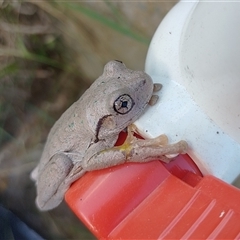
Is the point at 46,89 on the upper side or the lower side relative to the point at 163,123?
lower

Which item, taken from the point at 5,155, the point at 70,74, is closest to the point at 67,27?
the point at 70,74

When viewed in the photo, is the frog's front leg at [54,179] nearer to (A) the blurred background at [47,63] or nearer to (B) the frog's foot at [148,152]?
(B) the frog's foot at [148,152]

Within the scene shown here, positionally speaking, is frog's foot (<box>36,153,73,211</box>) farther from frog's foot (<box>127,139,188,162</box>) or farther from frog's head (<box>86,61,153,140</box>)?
frog's foot (<box>127,139,188,162</box>)

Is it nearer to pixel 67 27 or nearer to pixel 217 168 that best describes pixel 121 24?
pixel 67 27

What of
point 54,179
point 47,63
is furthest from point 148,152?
point 47,63

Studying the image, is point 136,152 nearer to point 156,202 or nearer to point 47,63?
point 156,202

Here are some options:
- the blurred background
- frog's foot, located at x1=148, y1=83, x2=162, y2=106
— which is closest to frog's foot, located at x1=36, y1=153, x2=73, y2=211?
frog's foot, located at x1=148, y1=83, x2=162, y2=106

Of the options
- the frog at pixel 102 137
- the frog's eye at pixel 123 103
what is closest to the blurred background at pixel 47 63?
the frog at pixel 102 137
